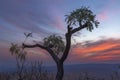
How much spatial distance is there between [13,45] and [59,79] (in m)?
5.22

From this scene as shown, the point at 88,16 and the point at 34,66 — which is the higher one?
the point at 88,16

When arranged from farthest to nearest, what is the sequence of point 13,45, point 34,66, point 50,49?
point 34,66 → point 13,45 → point 50,49

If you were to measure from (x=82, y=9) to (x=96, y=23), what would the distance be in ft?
4.18

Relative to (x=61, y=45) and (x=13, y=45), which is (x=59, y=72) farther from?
(x=13, y=45)

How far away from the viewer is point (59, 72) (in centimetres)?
1945

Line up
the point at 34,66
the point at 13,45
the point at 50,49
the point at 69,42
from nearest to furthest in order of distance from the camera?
the point at 69,42 < the point at 50,49 < the point at 13,45 < the point at 34,66

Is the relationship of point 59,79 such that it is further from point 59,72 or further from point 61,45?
point 61,45

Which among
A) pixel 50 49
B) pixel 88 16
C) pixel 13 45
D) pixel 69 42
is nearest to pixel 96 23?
pixel 88 16

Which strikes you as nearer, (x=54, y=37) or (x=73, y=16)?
(x=73, y=16)

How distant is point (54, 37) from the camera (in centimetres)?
2172

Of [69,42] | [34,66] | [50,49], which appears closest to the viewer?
[69,42]

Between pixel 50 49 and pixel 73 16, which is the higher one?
pixel 73 16

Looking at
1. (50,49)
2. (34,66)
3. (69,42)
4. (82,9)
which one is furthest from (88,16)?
(34,66)

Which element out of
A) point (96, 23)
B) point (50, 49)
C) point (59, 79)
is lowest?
point (59, 79)
